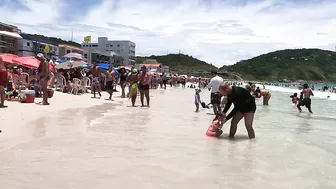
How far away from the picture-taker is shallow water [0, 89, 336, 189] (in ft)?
12.4

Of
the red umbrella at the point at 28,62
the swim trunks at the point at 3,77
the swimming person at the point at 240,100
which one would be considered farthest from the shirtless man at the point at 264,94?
the swim trunks at the point at 3,77

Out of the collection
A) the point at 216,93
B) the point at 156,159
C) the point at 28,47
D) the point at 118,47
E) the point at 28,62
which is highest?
the point at 118,47

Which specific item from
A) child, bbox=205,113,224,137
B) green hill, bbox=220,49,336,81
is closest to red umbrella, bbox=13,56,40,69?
child, bbox=205,113,224,137

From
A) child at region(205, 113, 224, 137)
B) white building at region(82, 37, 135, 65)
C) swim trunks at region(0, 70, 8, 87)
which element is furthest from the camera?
white building at region(82, 37, 135, 65)

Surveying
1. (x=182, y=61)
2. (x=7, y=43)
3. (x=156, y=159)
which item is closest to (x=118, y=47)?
(x=7, y=43)

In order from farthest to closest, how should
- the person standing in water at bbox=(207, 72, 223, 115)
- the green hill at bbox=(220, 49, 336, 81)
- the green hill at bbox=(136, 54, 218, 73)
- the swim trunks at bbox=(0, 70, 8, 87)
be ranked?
the green hill at bbox=(136, 54, 218, 73)
the green hill at bbox=(220, 49, 336, 81)
the person standing in water at bbox=(207, 72, 223, 115)
the swim trunks at bbox=(0, 70, 8, 87)

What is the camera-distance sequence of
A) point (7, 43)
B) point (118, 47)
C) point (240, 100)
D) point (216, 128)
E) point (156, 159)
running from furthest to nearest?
1. point (118, 47)
2. point (7, 43)
3. point (216, 128)
4. point (240, 100)
5. point (156, 159)

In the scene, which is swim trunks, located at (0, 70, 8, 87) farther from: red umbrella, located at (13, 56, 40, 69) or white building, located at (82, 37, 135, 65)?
white building, located at (82, 37, 135, 65)

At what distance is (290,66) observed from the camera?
17550 cm

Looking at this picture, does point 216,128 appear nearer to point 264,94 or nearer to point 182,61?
point 264,94

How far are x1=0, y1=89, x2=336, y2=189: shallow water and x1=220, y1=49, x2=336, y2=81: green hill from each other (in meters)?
145

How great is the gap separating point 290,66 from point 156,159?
18313 centimetres

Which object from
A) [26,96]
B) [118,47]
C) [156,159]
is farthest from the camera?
[118,47]

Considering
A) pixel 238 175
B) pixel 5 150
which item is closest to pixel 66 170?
pixel 5 150
